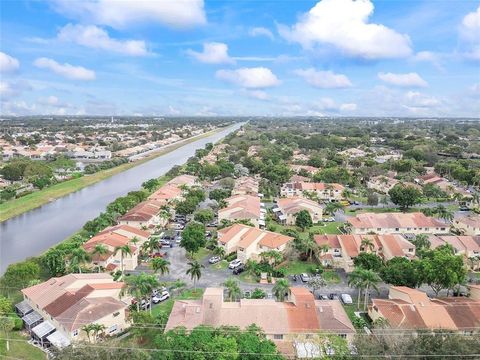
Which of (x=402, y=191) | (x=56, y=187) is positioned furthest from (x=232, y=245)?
(x=56, y=187)

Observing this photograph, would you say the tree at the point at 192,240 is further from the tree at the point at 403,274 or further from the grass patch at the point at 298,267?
the tree at the point at 403,274

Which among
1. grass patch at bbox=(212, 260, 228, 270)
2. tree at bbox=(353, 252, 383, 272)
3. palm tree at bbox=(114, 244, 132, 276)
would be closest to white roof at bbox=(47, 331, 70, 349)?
palm tree at bbox=(114, 244, 132, 276)

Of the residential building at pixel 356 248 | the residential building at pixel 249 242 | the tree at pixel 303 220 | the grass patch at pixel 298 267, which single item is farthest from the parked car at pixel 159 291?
the tree at pixel 303 220

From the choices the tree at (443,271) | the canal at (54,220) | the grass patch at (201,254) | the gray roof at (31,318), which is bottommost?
the canal at (54,220)

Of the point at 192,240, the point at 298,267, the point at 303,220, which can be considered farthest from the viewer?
the point at 303,220

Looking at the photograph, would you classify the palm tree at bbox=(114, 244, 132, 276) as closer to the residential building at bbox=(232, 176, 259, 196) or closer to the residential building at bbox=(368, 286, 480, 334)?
the residential building at bbox=(368, 286, 480, 334)

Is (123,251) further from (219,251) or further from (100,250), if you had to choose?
(219,251)

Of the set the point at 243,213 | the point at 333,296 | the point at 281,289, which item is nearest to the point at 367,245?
the point at 333,296
